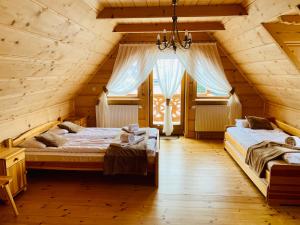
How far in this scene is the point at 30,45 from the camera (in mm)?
2600

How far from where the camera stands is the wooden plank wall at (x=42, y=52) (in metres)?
2.26

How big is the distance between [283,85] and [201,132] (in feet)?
7.43

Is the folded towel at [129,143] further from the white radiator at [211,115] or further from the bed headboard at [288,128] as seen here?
the bed headboard at [288,128]

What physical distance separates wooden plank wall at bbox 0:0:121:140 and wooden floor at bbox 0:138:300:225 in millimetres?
1044

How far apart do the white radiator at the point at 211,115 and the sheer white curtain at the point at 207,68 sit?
189 mm

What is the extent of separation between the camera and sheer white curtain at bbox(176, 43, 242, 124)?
560 cm

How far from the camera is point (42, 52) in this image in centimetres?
292

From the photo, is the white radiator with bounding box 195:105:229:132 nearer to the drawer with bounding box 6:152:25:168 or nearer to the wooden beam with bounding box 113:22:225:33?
the wooden beam with bounding box 113:22:225:33

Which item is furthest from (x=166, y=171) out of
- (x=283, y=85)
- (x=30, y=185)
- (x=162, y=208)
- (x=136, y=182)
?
(x=283, y=85)

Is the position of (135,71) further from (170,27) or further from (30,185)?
(30,185)

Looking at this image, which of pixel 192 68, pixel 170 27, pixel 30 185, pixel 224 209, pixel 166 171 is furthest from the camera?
pixel 192 68

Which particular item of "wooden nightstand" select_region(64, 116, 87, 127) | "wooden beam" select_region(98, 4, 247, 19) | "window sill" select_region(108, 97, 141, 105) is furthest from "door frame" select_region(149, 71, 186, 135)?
"wooden beam" select_region(98, 4, 247, 19)

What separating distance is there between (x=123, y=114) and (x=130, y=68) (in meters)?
1.07

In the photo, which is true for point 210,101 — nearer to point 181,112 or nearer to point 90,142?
point 181,112
